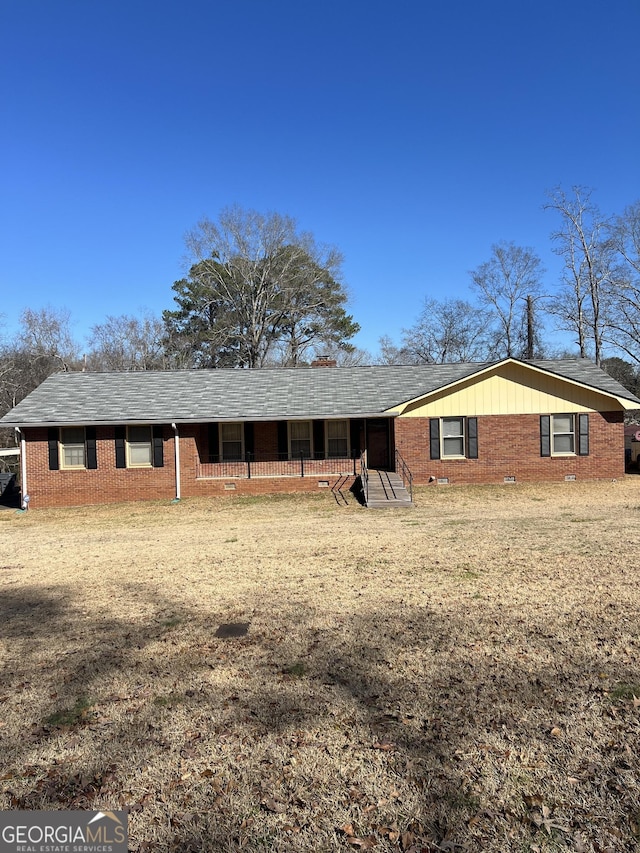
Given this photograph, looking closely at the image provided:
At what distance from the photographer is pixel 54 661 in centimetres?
514

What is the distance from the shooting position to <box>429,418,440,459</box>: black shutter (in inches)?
718

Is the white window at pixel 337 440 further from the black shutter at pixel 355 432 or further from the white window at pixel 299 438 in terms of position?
the white window at pixel 299 438

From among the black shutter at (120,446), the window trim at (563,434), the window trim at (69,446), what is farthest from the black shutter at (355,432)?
the window trim at (69,446)

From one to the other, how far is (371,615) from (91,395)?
1630 cm

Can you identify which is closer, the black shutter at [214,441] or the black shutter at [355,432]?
the black shutter at [214,441]

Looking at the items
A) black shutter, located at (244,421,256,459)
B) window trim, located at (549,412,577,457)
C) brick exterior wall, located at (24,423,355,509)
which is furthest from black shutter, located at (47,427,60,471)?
window trim, located at (549,412,577,457)

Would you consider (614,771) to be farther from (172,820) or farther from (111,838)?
(111,838)

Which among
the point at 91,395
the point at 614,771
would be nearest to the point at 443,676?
the point at 614,771

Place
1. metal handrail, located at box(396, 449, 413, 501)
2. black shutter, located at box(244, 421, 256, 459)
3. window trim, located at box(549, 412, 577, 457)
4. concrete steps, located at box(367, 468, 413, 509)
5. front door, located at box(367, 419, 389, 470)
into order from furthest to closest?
front door, located at box(367, 419, 389, 470) < black shutter, located at box(244, 421, 256, 459) < window trim, located at box(549, 412, 577, 457) < metal handrail, located at box(396, 449, 413, 501) < concrete steps, located at box(367, 468, 413, 509)

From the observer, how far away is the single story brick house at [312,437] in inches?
692

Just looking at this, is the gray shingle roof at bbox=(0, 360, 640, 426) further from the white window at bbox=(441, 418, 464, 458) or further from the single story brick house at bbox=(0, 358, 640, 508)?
the white window at bbox=(441, 418, 464, 458)

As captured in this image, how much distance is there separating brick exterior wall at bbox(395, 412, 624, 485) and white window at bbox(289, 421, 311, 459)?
3129mm

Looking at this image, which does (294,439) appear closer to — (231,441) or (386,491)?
(231,441)

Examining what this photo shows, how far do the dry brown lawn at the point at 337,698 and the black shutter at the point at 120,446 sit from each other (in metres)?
9.04
